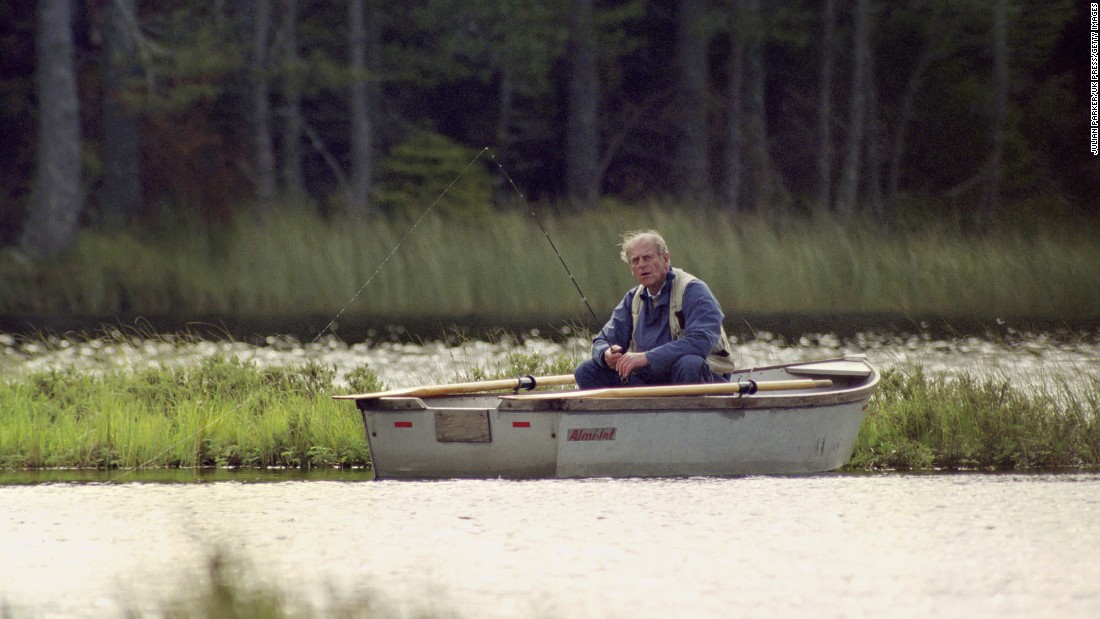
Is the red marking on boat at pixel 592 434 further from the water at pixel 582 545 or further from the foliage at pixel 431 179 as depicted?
the foliage at pixel 431 179

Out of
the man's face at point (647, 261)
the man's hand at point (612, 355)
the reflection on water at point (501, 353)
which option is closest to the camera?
the man's face at point (647, 261)

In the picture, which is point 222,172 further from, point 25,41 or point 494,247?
point 494,247

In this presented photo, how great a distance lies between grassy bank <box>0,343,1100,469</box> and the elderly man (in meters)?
1.25

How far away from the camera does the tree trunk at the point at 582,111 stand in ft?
99.7

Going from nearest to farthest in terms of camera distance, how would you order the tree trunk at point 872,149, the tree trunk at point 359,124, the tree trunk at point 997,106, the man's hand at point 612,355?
the man's hand at point 612,355
the tree trunk at point 359,124
the tree trunk at point 997,106
the tree trunk at point 872,149

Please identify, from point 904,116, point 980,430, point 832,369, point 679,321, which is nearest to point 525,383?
point 679,321

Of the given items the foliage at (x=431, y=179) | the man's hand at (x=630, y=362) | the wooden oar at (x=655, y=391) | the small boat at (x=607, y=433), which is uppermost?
the foliage at (x=431, y=179)

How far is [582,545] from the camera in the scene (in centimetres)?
728

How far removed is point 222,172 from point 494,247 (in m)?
11.0

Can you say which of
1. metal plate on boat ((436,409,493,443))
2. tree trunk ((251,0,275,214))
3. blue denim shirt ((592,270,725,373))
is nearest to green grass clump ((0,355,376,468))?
metal plate on boat ((436,409,493,443))

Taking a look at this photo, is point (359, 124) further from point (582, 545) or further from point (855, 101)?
point (582, 545)

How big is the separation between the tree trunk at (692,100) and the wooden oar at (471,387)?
20.9 m

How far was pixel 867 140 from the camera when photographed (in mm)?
33281

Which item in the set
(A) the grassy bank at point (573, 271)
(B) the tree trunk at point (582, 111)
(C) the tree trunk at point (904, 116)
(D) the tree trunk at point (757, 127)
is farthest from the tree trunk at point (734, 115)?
(A) the grassy bank at point (573, 271)
